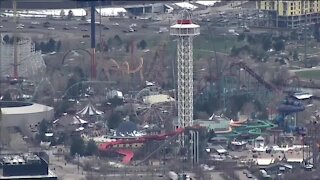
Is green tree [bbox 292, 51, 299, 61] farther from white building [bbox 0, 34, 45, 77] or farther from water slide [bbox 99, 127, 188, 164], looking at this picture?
water slide [bbox 99, 127, 188, 164]

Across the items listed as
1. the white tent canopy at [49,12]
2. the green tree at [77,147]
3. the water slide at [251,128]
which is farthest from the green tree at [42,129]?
the white tent canopy at [49,12]

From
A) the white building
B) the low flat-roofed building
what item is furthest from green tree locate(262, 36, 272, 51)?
the low flat-roofed building

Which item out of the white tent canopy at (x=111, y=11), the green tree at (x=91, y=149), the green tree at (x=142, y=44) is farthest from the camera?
the white tent canopy at (x=111, y=11)

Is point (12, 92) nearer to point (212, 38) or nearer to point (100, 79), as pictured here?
point (100, 79)

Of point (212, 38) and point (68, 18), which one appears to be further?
point (68, 18)

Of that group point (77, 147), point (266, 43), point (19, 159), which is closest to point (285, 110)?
point (77, 147)

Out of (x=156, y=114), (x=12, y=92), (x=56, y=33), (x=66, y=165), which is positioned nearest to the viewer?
(x=66, y=165)

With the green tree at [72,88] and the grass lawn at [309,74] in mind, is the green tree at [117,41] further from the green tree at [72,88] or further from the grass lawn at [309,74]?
the grass lawn at [309,74]

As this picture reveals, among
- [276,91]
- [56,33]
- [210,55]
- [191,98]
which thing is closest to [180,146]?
[191,98]
